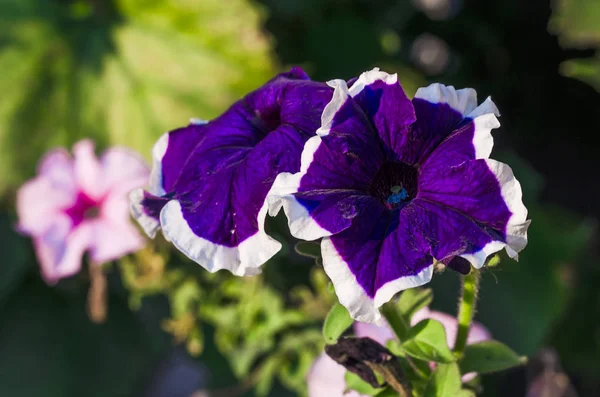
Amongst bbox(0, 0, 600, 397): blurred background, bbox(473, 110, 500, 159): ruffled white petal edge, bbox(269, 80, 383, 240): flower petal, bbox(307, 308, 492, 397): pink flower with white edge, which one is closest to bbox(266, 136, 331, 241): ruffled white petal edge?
bbox(269, 80, 383, 240): flower petal

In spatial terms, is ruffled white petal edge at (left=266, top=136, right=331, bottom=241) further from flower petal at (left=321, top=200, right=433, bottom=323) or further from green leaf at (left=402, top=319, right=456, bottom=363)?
green leaf at (left=402, top=319, right=456, bottom=363)

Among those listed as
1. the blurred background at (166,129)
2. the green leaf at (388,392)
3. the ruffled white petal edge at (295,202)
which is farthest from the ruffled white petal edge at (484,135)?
the blurred background at (166,129)

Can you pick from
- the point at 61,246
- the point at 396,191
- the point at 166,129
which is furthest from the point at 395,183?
the point at 166,129

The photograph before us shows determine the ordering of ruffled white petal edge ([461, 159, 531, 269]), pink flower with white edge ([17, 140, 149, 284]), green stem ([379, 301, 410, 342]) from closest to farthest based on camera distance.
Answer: ruffled white petal edge ([461, 159, 531, 269]) < green stem ([379, 301, 410, 342]) < pink flower with white edge ([17, 140, 149, 284])

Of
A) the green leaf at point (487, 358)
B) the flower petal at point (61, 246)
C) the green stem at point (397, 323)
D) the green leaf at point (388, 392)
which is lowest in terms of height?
the flower petal at point (61, 246)

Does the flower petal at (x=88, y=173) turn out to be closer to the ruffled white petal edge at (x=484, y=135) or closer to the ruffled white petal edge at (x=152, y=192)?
the ruffled white petal edge at (x=152, y=192)

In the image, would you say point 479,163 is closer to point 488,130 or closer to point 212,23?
point 488,130

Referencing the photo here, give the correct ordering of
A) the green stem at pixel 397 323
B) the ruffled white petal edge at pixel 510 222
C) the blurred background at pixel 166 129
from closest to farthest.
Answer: the ruffled white petal edge at pixel 510 222, the green stem at pixel 397 323, the blurred background at pixel 166 129
